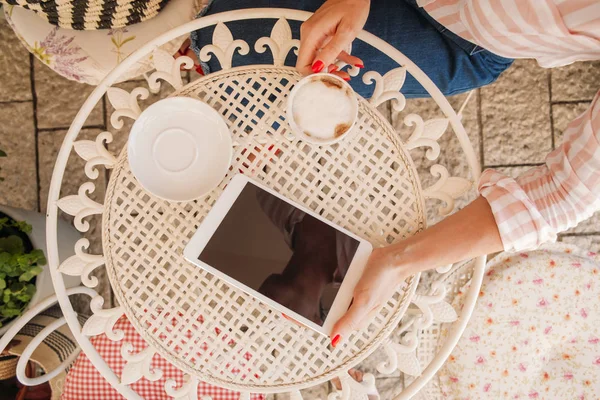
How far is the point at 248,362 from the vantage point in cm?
88

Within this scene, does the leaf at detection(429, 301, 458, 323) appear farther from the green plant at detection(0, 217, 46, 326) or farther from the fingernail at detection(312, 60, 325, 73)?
the green plant at detection(0, 217, 46, 326)

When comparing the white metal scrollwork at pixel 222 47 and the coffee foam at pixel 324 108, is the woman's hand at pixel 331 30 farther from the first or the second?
the white metal scrollwork at pixel 222 47

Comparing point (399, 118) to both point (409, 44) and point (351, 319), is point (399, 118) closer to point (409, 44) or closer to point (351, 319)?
point (409, 44)

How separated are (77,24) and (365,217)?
0.70 m

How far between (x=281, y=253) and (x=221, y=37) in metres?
0.43

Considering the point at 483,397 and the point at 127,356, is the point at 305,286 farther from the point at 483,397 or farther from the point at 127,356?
the point at 483,397

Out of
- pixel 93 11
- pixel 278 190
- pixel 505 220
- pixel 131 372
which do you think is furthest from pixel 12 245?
pixel 505 220

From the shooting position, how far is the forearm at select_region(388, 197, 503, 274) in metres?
0.79

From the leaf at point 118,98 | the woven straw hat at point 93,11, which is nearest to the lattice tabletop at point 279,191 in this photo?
the leaf at point 118,98

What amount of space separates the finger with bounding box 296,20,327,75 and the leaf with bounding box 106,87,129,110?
34 centimetres

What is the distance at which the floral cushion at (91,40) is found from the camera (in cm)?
102

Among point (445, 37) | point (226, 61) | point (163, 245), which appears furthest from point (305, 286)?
point (445, 37)

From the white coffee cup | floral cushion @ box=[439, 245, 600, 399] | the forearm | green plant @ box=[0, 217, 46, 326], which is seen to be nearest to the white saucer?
the white coffee cup

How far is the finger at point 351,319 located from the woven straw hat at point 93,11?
0.72 metres
